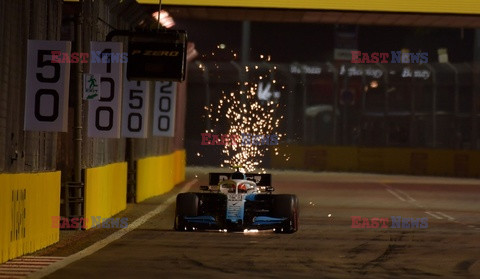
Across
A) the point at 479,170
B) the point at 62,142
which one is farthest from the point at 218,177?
the point at 479,170

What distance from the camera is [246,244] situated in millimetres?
19406

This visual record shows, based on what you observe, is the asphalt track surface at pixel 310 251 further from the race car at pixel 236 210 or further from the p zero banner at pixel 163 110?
the p zero banner at pixel 163 110

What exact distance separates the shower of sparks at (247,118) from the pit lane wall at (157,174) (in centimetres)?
2027

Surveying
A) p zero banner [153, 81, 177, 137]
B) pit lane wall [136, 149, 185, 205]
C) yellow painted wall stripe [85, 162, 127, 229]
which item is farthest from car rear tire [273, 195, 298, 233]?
p zero banner [153, 81, 177, 137]

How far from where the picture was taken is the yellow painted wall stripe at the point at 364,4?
3125 centimetres

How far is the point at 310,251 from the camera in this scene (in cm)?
1816

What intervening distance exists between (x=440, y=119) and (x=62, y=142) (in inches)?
1311

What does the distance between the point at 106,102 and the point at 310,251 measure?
7.41 metres

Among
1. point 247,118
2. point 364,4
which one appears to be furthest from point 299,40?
point 364,4

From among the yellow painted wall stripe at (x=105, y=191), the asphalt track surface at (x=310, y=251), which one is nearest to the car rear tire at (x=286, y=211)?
the asphalt track surface at (x=310, y=251)

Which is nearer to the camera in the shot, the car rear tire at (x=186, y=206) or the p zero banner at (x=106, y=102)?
the car rear tire at (x=186, y=206)

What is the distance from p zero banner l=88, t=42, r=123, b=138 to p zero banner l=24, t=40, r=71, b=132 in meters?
4.34

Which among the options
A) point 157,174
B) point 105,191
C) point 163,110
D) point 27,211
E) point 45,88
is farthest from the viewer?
point 157,174

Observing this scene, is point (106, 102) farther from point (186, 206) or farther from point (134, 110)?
point (134, 110)
